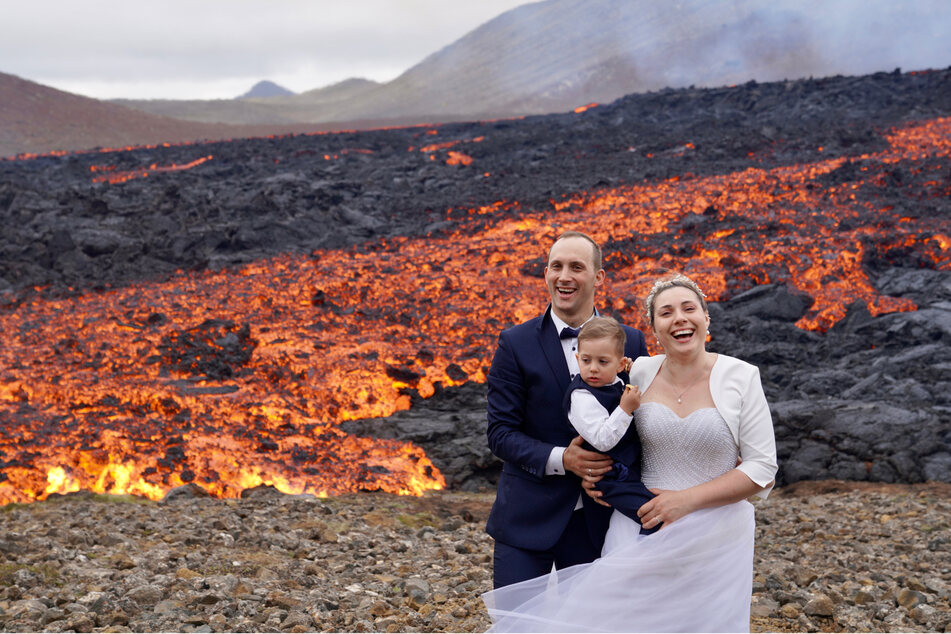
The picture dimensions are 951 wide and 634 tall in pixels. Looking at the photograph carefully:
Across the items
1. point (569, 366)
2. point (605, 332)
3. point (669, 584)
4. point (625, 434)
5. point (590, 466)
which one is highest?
point (605, 332)

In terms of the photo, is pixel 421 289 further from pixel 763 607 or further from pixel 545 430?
pixel 545 430

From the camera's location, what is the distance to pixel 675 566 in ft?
9.31

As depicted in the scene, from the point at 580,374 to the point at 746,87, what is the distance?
120ft

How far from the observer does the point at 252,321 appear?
15.3 metres

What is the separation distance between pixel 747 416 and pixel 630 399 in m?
0.43

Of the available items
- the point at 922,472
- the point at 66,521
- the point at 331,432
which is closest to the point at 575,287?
the point at 66,521

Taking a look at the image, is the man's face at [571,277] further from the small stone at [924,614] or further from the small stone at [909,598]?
the small stone at [909,598]

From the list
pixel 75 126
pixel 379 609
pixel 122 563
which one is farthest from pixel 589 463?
pixel 75 126

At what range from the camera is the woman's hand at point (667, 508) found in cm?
280

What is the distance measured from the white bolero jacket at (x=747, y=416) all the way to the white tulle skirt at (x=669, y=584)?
194mm

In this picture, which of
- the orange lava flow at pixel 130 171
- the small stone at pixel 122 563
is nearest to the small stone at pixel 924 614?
the small stone at pixel 122 563

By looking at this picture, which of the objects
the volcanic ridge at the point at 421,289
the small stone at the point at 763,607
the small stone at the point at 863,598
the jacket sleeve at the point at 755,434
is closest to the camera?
the jacket sleeve at the point at 755,434

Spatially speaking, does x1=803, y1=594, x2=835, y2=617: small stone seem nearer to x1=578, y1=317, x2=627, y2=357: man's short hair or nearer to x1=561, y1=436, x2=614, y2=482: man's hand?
x1=561, y1=436, x2=614, y2=482: man's hand

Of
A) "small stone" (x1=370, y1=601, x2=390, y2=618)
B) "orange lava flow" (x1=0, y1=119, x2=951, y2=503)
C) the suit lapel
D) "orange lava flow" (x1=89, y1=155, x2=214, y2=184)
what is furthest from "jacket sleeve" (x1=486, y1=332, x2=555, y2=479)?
"orange lava flow" (x1=89, y1=155, x2=214, y2=184)
